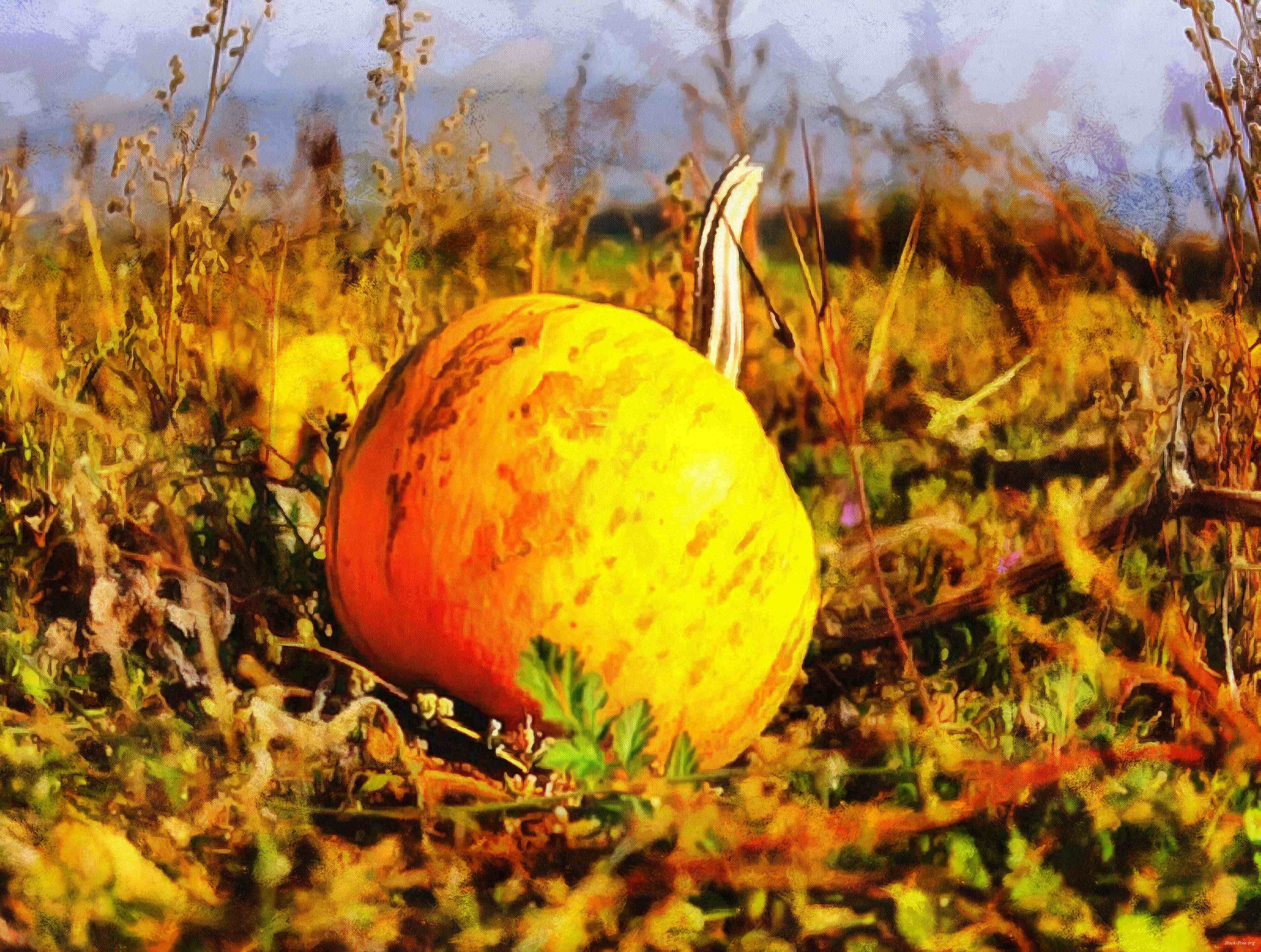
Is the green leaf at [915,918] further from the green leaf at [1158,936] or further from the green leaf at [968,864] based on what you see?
the green leaf at [1158,936]

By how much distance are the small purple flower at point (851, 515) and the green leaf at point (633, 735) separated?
0.96 meters

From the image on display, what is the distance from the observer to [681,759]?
1354 millimetres

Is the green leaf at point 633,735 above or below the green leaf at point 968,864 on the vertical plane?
above

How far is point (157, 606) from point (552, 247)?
3.99 ft

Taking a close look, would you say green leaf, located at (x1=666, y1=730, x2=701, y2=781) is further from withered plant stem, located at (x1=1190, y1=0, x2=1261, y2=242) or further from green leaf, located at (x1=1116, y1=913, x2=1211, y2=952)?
withered plant stem, located at (x1=1190, y1=0, x2=1261, y2=242)

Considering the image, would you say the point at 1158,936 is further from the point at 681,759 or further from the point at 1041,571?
the point at 1041,571

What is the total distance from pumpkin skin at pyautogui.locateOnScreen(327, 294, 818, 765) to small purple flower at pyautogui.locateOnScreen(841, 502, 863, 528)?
26.3 inches

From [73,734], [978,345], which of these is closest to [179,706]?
[73,734]

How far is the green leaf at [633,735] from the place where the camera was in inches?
52.9

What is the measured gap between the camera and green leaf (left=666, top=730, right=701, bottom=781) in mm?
1352

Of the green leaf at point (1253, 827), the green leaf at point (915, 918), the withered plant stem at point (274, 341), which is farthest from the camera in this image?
the withered plant stem at point (274, 341)

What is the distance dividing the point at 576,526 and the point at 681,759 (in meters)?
→ 0.29

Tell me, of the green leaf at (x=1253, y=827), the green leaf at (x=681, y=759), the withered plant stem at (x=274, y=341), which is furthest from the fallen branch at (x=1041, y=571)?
the withered plant stem at (x=274, y=341)

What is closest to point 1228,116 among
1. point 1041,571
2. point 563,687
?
point 1041,571
